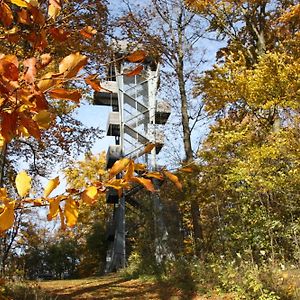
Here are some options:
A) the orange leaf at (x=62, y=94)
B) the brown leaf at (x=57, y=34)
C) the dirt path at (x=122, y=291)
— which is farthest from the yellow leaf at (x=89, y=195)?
the dirt path at (x=122, y=291)

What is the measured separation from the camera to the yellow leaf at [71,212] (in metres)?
0.98

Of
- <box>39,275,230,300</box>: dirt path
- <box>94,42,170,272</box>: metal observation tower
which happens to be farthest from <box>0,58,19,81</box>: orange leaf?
<box>94,42,170,272</box>: metal observation tower

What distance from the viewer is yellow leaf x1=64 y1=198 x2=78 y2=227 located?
0.98 meters

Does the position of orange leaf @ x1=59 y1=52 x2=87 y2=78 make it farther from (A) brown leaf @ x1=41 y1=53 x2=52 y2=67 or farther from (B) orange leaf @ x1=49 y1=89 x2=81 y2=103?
(A) brown leaf @ x1=41 y1=53 x2=52 y2=67

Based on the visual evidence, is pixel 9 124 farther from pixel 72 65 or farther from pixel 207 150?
pixel 207 150

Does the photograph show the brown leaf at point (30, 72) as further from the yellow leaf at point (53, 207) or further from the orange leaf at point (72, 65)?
the yellow leaf at point (53, 207)

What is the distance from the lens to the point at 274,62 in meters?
8.46

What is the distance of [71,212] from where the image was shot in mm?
993

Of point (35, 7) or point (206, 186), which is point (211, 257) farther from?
point (35, 7)

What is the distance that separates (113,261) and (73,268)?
1176cm

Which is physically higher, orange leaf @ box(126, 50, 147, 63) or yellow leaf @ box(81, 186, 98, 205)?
orange leaf @ box(126, 50, 147, 63)

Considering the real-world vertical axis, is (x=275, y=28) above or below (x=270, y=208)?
above

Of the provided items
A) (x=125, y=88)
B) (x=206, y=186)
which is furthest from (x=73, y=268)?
(x=206, y=186)

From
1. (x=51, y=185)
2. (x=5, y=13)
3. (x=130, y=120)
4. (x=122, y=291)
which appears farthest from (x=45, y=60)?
(x=130, y=120)
